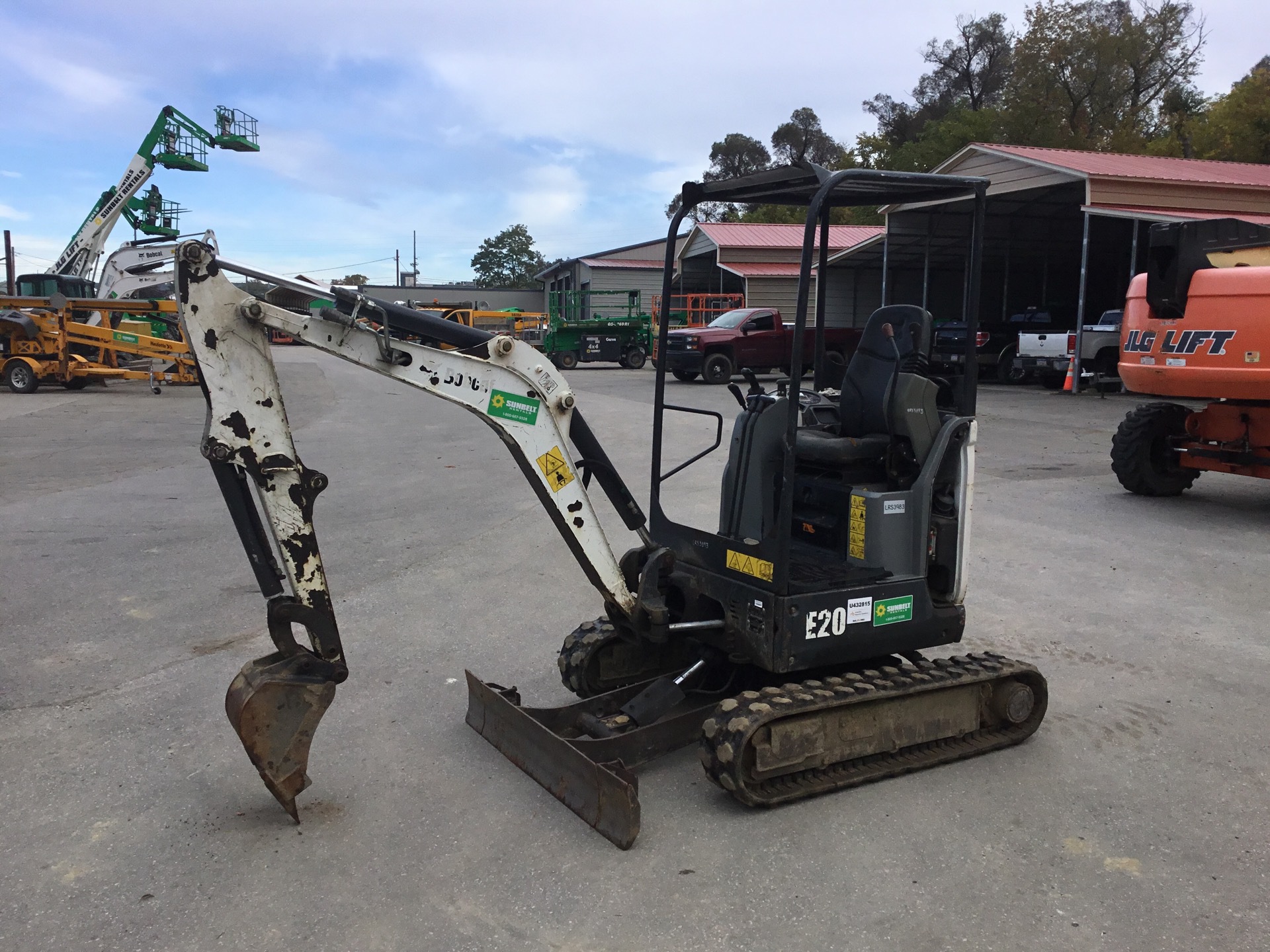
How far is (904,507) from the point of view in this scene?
4547 millimetres

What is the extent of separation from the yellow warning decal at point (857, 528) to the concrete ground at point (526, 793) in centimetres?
101

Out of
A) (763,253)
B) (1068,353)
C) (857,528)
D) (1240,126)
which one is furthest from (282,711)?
(1240,126)

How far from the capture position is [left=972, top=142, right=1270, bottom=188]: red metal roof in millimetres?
21875

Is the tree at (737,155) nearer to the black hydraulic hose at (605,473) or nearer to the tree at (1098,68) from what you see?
the tree at (1098,68)

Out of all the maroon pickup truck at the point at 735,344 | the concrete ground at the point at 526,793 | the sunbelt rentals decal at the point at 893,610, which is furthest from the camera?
the maroon pickup truck at the point at 735,344

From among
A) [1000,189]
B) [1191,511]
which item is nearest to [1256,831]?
[1191,511]

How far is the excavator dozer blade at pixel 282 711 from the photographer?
366 centimetres

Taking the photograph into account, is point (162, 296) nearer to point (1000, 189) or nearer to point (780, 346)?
point (780, 346)

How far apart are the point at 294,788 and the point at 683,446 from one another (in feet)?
35.1

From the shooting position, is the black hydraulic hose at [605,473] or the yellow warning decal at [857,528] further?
the yellow warning decal at [857,528]

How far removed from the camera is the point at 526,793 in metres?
4.12

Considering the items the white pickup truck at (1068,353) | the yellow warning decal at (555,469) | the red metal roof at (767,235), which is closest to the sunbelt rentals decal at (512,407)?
the yellow warning decal at (555,469)

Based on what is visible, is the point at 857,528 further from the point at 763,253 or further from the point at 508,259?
the point at 508,259

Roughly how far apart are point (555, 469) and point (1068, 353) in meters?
22.6
